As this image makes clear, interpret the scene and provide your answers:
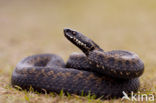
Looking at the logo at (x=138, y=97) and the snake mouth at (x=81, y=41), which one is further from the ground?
the snake mouth at (x=81, y=41)

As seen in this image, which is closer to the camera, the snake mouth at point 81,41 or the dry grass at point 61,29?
the snake mouth at point 81,41

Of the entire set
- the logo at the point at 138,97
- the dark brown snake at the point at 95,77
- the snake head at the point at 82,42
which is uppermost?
the snake head at the point at 82,42

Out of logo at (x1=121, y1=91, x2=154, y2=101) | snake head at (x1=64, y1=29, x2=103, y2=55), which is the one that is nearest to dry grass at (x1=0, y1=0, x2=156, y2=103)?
logo at (x1=121, y1=91, x2=154, y2=101)

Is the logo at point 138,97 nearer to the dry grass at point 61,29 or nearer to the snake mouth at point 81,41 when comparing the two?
the dry grass at point 61,29

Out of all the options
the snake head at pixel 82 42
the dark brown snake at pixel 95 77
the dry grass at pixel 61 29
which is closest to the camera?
the dark brown snake at pixel 95 77

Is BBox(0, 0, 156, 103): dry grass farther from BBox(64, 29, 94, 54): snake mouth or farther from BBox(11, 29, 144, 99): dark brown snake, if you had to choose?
BBox(64, 29, 94, 54): snake mouth

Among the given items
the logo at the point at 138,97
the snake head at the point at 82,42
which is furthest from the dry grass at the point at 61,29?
the snake head at the point at 82,42

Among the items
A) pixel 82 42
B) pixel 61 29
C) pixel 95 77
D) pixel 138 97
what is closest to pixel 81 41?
pixel 82 42

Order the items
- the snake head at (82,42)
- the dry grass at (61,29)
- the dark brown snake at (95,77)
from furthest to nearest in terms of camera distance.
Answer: the dry grass at (61,29)
the snake head at (82,42)
the dark brown snake at (95,77)

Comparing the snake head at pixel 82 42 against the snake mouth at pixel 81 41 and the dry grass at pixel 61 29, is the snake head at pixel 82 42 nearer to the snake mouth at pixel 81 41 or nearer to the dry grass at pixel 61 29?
the snake mouth at pixel 81 41

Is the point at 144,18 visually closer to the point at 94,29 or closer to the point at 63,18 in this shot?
A: the point at 94,29
